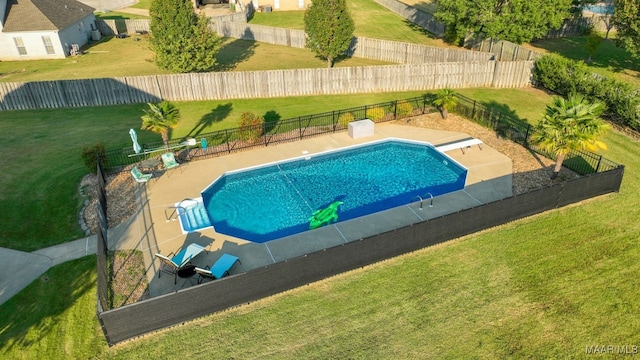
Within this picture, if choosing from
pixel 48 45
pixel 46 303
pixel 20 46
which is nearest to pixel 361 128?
pixel 46 303

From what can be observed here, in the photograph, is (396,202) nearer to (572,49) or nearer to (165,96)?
(165,96)

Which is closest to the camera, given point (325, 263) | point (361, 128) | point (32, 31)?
point (325, 263)

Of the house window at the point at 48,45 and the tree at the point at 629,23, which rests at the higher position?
the tree at the point at 629,23

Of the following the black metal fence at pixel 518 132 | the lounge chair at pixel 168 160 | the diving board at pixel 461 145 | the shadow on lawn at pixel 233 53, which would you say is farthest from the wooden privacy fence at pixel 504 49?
the lounge chair at pixel 168 160

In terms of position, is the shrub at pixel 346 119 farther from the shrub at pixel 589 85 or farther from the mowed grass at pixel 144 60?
the shrub at pixel 589 85

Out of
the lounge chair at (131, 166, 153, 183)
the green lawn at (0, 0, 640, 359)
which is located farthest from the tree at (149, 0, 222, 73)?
the green lawn at (0, 0, 640, 359)

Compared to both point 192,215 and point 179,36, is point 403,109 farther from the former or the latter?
point 179,36
